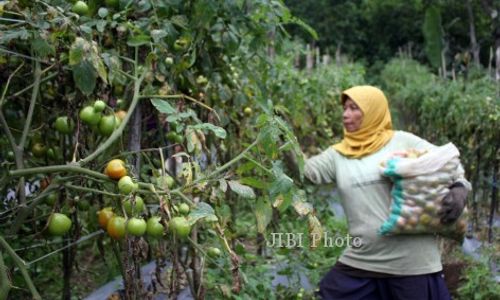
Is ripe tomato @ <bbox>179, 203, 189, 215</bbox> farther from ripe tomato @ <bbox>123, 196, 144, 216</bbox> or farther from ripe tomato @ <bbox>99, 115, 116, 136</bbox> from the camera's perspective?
ripe tomato @ <bbox>99, 115, 116, 136</bbox>

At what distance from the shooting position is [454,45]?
55.2ft

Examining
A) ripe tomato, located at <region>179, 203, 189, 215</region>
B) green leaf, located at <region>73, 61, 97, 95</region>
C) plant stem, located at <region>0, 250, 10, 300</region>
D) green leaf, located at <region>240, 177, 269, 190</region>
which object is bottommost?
plant stem, located at <region>0, 250, 10, 300</region>

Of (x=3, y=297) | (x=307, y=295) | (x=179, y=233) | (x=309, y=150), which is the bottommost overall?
(x=307, y=295)

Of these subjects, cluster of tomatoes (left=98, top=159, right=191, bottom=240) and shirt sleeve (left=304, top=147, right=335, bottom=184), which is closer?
Answer: cluster of tomatoes (left=98, top=159, right=191, bottom=240)

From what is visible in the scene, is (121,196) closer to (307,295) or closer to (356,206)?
(356,206)

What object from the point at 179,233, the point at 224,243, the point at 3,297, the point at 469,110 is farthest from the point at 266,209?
the point at 469,110

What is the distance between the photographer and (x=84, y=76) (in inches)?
48.8

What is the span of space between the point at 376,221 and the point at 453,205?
272mm

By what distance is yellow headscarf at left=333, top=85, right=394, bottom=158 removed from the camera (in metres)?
2.11

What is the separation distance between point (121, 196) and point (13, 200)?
543mm

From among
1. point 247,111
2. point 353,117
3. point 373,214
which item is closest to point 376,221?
point 373,214

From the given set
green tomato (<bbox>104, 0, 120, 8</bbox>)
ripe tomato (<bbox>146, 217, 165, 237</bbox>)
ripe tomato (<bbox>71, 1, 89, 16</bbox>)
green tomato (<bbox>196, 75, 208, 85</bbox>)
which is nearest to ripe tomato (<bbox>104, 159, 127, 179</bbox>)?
ripe tomato (<bbox>146, 217, 165, 237</bbox>)

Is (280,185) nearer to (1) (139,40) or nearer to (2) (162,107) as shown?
(2) (162,107)

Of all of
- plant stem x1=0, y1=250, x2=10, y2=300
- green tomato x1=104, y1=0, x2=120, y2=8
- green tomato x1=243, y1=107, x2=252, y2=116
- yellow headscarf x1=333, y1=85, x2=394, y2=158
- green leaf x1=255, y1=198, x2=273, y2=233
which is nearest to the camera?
plant stem x1=0, y1=250, x2=10, y2=300
